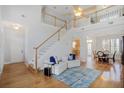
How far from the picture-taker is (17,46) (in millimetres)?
6980

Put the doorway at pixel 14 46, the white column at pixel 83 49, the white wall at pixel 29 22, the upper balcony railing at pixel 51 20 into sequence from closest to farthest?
1. the white wall at pixel 29 22
2. the doorway at pixel 14 46
3. the upper balcony railing at pixel 51 20
4. the white column at pixel 83 49

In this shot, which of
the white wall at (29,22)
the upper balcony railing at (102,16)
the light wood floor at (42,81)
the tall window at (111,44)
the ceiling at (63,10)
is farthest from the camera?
the ceiling at (63,10)

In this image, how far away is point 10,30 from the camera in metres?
6.69

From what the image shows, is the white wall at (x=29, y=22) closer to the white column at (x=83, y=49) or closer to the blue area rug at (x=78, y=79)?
the white column at (x=83, y=49)

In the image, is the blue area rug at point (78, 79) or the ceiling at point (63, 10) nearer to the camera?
the blue area rug at point (78, 79)

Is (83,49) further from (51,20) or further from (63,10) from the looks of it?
(63,10)

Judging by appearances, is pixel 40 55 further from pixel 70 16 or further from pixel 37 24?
pixel 70 16

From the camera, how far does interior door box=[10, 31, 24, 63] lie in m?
6.81

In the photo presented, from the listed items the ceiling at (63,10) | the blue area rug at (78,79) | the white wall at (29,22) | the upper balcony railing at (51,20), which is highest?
the ceiling at (63,10)

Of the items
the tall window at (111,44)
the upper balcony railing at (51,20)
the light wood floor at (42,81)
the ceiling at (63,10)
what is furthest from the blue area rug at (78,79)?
the ceiling at (63,10)

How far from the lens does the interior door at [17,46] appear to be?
6812 millimetres

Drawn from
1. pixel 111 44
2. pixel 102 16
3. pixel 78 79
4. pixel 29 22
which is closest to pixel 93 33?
pixel 102 16

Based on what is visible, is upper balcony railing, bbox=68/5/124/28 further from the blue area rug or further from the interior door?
the interior door
